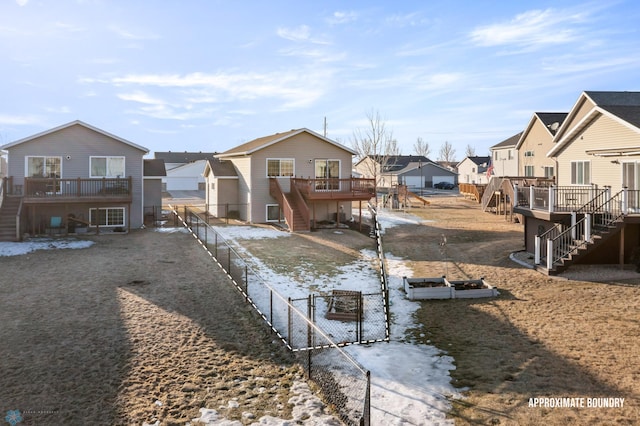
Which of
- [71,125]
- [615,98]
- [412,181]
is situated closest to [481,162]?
[412,181]

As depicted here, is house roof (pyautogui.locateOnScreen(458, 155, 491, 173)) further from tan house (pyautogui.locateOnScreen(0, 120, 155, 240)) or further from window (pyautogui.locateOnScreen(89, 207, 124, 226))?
window (pyautogui.locateOnScreen(89, 207, 124, 226))

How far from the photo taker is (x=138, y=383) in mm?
9008

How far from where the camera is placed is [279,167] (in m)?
32.2

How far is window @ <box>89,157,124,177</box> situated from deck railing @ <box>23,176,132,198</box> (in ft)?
3.32

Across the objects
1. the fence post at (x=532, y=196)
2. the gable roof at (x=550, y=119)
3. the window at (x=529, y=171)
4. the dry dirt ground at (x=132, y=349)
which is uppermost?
the gable roof at (x=550, y=119)

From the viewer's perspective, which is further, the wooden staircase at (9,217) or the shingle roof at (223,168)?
the shingle roof at (223,168)

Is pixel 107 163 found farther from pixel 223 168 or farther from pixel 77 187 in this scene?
pixel 223 168

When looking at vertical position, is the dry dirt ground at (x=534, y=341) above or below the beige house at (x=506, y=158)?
below

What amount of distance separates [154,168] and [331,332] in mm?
24583

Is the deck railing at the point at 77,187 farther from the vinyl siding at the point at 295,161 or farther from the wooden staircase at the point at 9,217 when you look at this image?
the vinyl siding at the point at 295,161

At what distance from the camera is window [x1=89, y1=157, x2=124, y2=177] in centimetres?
2814

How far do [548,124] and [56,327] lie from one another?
44.9 metres

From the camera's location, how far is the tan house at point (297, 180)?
99.9 ft

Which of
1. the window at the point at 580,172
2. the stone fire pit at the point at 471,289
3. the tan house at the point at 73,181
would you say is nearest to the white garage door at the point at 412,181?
the tan house at the point at 73,181
